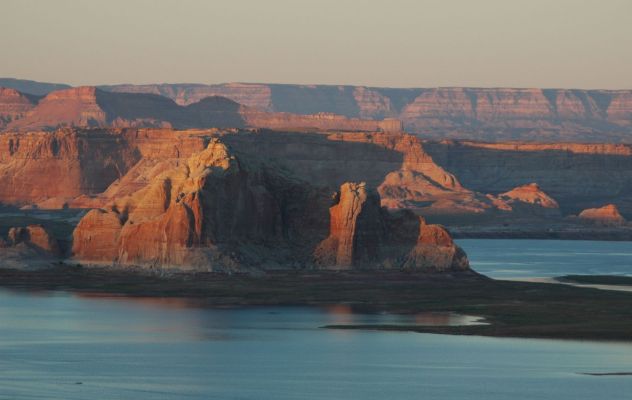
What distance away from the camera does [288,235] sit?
341 feet

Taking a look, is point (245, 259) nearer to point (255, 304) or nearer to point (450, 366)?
point (255, 304)

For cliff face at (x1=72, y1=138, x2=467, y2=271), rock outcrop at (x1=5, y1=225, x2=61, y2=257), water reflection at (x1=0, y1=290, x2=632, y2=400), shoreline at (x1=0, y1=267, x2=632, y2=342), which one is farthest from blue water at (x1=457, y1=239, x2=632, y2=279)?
water reflection at (x1=0, y1=290, x2=632, y2=400)

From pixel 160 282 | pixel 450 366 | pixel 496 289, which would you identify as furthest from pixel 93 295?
pixel 450 366

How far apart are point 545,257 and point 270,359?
8401 cm

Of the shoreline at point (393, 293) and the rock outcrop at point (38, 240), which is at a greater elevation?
the rock outcrop at point (38, 240)

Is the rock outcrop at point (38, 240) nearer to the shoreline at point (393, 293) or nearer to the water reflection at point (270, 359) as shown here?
the shoreline at point (393, 293)

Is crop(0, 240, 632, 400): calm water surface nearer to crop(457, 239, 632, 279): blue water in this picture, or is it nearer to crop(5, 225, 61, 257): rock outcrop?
crop(5, 225, 61, 257): rock outcrop

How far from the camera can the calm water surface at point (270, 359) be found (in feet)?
190

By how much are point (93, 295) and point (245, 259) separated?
1085 centimetres

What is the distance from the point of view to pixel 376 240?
335ft

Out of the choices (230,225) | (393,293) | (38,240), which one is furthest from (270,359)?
(38,240)

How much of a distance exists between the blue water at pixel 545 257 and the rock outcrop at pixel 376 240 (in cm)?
868

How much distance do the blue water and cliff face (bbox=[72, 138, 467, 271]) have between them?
12.3 m

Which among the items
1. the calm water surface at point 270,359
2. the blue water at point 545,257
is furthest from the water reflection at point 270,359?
the blue water at point 545,257
